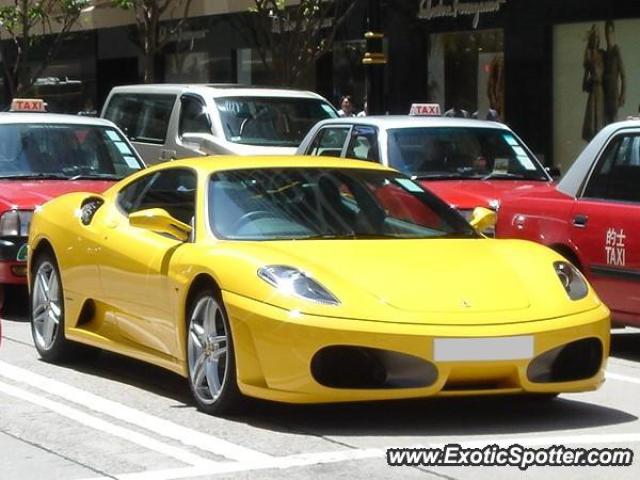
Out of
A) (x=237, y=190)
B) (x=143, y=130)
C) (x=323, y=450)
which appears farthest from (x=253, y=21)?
(x=323, y=450)

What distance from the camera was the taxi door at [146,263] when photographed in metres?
8.38

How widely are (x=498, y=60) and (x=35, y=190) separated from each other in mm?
15374

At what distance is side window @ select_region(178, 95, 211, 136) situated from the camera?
1809 centimetres

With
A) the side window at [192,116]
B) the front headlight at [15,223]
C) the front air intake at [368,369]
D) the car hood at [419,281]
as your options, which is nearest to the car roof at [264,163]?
the car hood at [419,281]

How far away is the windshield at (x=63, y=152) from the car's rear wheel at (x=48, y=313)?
3397 millimetres

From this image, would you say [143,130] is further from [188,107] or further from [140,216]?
[140,216]

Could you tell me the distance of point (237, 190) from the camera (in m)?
8.57

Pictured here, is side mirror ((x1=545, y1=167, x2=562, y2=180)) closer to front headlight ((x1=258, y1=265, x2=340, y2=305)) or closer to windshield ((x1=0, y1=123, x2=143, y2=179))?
windshield ((x1=0, y1=123, x2=143, y2=179))

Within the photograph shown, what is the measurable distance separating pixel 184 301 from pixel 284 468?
166 centimetres

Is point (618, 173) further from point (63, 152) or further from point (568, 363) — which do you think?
point (63, 152)

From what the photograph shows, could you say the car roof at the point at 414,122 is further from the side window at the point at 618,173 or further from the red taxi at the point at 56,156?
the side window at the point at 618,173

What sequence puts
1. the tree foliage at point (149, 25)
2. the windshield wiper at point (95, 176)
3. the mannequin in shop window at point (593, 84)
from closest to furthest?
the windshield wiper at point (95, 176)
the mannequin in shop window at point (593, 84)
the tree foliage at point (149, 25)

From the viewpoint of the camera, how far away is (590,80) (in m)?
24.9

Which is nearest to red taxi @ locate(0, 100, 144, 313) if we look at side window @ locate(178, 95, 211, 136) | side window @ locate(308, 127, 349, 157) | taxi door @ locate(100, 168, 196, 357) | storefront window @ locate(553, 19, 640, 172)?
side window @ locate(308, 127, 349, 157)
